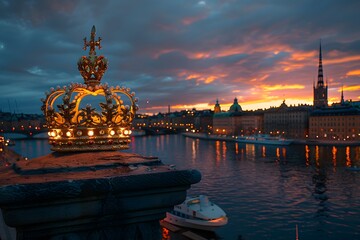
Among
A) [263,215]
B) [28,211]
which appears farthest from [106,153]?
[263,215]

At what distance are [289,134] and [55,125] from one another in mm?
85061

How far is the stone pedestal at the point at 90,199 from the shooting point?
1445 mm

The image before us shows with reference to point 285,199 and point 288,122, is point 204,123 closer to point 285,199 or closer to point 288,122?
point 288,122

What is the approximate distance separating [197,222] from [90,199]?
16.4m

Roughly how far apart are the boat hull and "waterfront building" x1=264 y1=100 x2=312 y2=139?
67436mm

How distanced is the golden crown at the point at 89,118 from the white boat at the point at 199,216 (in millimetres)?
14827

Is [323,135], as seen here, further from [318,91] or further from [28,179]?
[28,179]

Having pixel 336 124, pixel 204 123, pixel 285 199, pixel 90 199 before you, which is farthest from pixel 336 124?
pixel 90 199

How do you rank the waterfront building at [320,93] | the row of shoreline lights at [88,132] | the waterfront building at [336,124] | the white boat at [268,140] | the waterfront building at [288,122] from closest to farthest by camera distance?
the row of shoreline lights at [88,132]
the white boat at [268,140]
the waterfront building at [336,124]
the waterfront building at [288,122]
the waterfront building at [320,93]

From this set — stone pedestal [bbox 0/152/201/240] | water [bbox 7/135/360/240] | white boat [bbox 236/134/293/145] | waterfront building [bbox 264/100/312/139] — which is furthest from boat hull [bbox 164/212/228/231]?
waterfront building [bbox 264/100/312/139]

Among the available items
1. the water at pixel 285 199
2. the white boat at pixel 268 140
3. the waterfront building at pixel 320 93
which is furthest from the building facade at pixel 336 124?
the water at pixel 285 199

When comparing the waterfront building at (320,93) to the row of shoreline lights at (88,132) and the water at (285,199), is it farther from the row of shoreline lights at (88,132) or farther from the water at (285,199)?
the row of shoreline lights at (88,132)

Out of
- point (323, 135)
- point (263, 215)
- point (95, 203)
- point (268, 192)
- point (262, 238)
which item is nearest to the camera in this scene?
point (95, 203)

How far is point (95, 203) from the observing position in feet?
5.21
